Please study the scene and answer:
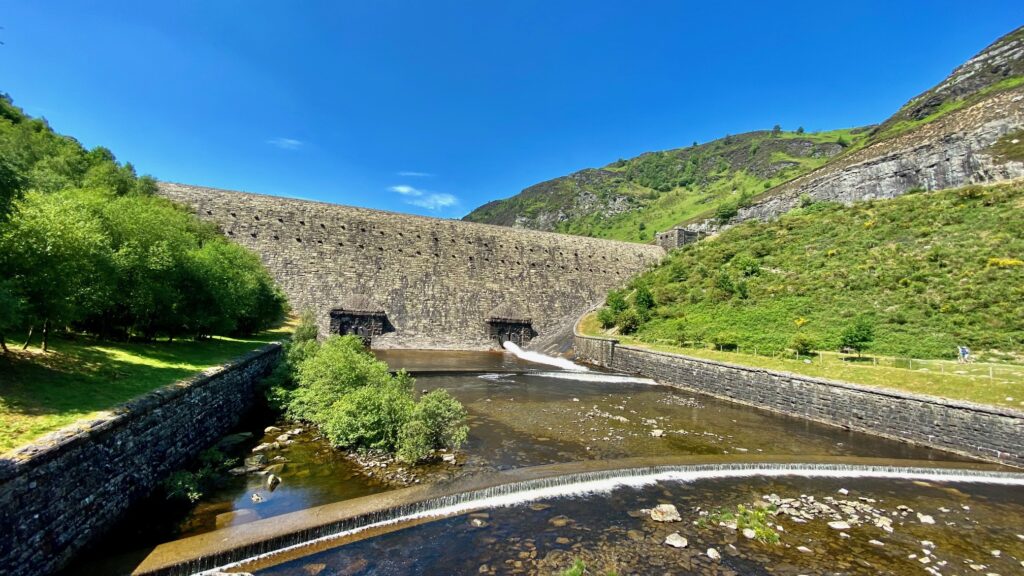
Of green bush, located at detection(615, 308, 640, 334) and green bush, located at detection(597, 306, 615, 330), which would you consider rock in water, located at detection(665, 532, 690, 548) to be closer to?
green bush, located at detection(615, 308, 640, 334)

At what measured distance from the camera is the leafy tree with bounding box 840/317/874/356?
750 inches

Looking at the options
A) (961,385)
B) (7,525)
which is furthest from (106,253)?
(961,385)

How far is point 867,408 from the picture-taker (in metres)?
14.3

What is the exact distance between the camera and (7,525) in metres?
4.65

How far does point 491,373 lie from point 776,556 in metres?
17.9

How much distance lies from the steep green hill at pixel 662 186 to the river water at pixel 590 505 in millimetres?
77107

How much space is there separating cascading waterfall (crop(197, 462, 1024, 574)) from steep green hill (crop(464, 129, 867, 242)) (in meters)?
78.9

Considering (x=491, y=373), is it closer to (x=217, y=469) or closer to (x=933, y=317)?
(x=217, y=469)

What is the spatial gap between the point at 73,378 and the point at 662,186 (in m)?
130

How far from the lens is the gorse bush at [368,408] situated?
10344mm

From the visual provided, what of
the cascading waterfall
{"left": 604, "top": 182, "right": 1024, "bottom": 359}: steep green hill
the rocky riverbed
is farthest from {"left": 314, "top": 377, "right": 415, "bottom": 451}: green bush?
{"left": 604, "top": 182, "right": 1024, "bottom": 359}: steep green hill

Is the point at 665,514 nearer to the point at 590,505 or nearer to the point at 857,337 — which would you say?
the point at 590,505

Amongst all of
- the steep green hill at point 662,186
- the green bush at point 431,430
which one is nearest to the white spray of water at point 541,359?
the green bush at point 431,430

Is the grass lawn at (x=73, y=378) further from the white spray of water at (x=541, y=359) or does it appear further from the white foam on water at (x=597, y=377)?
the white spray of water at (x=541, y=359)
